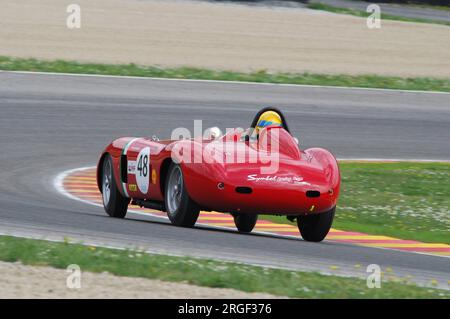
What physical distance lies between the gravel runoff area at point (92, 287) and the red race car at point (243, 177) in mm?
2554

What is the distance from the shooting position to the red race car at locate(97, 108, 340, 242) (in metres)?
10.2

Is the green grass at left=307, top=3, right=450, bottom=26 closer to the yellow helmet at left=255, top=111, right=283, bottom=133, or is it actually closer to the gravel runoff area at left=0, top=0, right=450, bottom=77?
the gravel runoff area at left=0, top=0, right=450, bottom=77

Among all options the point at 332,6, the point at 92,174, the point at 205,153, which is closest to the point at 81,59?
the point at 92,174

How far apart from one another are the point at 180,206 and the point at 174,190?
25 centimetres

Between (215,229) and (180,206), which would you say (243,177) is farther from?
(215,229)

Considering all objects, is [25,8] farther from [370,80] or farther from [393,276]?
[393,276]

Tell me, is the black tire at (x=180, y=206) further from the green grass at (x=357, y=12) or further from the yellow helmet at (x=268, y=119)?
the green grass at (x=357, y=12)

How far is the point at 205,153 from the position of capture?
34.0 ft

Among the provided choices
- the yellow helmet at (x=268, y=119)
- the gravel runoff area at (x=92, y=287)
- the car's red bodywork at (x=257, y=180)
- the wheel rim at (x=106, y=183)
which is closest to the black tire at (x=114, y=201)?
the wheel rim at (x=106, y=183)

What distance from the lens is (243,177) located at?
10227 millimetres

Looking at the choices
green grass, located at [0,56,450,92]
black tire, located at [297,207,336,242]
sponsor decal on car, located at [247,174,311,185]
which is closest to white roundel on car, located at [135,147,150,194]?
sponsor decal on car, located at [247,174,311,185]

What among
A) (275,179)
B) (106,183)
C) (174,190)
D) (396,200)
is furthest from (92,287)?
(396,200)

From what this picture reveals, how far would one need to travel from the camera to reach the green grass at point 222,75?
23.7 m
